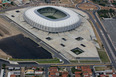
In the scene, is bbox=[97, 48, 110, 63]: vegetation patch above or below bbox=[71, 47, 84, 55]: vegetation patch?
below

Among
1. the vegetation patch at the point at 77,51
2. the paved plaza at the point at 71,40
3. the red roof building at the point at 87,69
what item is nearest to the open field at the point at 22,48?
the paved plaza at the point at 71,40

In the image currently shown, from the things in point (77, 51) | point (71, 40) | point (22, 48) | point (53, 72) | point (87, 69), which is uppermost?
point (71, 40)

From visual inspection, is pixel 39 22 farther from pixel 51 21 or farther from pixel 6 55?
pixel 6 55

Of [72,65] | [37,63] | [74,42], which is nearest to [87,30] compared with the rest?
[74,42]

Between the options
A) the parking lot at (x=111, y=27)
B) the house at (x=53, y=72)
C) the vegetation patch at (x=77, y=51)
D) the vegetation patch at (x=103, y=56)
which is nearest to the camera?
the house at (x=53, y=72)

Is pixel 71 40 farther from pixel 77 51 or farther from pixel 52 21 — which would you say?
pixel 52 21

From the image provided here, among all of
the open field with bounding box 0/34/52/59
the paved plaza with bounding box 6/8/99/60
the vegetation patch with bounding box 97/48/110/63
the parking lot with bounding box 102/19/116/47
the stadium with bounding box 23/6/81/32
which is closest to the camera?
the open field with bounding box 0/34/52/59

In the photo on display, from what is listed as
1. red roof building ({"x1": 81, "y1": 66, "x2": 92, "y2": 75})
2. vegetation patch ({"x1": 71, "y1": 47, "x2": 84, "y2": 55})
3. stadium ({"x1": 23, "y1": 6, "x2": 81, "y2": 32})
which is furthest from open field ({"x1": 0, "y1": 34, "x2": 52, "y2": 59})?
red roof building ({"x1": 81, "y1": 66, "x2": 92, "y2": 75})

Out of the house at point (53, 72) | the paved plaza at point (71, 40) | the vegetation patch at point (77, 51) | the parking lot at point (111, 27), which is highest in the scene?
the parking lot at point (111, 27)

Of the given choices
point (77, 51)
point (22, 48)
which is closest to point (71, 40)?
point (77, 51)

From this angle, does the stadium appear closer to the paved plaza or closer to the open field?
the paved plaza

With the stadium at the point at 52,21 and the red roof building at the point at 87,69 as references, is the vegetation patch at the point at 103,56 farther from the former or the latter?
the stadium at the point at 52,21
